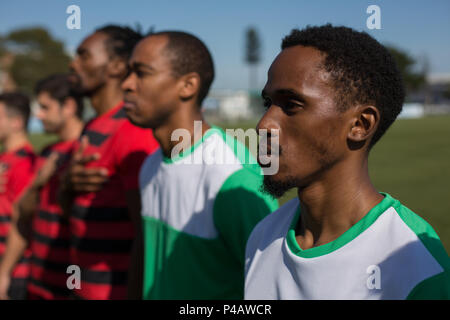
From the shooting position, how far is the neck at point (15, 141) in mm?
4984

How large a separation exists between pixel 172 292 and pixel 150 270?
0.75 feet

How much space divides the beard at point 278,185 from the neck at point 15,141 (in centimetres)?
402

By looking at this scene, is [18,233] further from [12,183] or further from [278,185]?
[278,185]

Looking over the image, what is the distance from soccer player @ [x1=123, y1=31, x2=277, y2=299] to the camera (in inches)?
90.8

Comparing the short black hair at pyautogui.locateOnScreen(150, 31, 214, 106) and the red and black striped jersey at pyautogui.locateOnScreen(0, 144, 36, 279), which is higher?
the short black hair at pyautogui.locateOnScreen(150, 31, 214, 106)

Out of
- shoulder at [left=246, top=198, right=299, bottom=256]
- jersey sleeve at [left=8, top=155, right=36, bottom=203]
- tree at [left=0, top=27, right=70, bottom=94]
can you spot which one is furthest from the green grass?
tree at [left=0, top=27, right=70, bottom=94]

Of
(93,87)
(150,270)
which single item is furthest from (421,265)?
(93,87)

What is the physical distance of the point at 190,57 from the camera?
9.10 feet

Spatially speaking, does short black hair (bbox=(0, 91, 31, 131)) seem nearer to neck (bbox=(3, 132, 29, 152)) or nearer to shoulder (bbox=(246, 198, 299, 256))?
neck (bbox=(3, 132, 29, 152))

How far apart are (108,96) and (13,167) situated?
180 cm

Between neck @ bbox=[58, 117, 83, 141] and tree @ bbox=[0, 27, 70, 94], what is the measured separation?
2400 inches

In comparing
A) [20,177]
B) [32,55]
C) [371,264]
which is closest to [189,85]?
[371,264]
